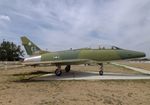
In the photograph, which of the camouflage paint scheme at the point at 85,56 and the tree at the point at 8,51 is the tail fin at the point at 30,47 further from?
the tree at the point at 8,51

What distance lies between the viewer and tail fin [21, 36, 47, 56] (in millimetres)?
25719

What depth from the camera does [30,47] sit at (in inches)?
1028

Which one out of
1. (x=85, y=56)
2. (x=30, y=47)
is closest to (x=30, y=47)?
(x=30, y=47)

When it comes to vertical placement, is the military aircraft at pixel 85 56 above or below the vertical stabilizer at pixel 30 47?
below

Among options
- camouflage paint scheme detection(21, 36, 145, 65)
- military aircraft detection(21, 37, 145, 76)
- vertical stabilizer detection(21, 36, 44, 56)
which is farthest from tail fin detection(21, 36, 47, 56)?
military aircraft detection(21, 37, 145, 76)

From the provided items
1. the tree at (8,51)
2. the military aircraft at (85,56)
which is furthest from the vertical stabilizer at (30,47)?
the tree at (8,51)

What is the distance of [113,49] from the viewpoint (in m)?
20.9

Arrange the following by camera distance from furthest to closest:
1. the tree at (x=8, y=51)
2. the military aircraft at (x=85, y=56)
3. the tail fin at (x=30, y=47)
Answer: the tree at (x=8, y=51), the tail fin at (x=30, y=47), the military aircraft at (x=85, y=56)

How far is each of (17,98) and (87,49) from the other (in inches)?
501

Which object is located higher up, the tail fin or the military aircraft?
the tail fin

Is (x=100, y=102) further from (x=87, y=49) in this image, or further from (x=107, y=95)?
(x=87, y=49)

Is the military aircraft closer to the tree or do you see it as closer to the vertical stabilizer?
the vertical stabilizer

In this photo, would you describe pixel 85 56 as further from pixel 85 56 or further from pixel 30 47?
pixel 30 47

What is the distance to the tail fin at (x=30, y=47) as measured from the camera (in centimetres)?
2572
